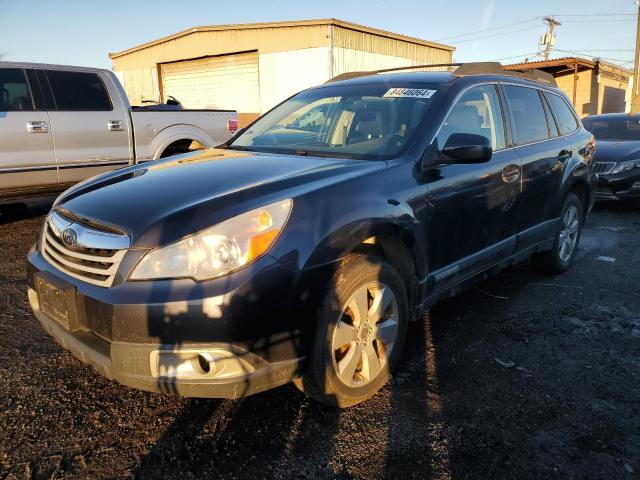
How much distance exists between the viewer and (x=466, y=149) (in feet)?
9.41

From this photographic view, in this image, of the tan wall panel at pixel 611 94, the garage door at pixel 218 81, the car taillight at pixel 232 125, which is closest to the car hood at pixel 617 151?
the car taillight at pixel 232 125

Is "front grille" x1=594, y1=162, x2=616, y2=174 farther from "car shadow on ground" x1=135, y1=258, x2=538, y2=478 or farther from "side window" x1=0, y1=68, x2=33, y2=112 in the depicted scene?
"side window" x1=0, y1=68, x2=33, y2=112

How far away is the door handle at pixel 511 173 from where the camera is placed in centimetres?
352

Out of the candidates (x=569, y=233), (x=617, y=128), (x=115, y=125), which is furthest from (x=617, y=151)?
(x=115, y=125)

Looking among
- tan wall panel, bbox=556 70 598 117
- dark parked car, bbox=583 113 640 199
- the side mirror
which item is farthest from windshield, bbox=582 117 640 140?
tan wall panel, bbox=556 70 598 117

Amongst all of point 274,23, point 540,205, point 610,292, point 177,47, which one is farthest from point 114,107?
point 177,47

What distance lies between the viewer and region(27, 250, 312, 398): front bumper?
201 centimetres

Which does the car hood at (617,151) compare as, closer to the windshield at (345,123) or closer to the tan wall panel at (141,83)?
the windshield at (345,123)

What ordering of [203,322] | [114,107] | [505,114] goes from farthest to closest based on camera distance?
[114,107]
[505,114]
[203,322]

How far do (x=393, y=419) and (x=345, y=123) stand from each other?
1964mm

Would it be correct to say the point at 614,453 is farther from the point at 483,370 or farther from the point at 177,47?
the point at 177,47

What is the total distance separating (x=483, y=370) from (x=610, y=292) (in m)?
2.10

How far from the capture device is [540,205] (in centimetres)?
409

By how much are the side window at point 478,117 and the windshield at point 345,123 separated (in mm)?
193
